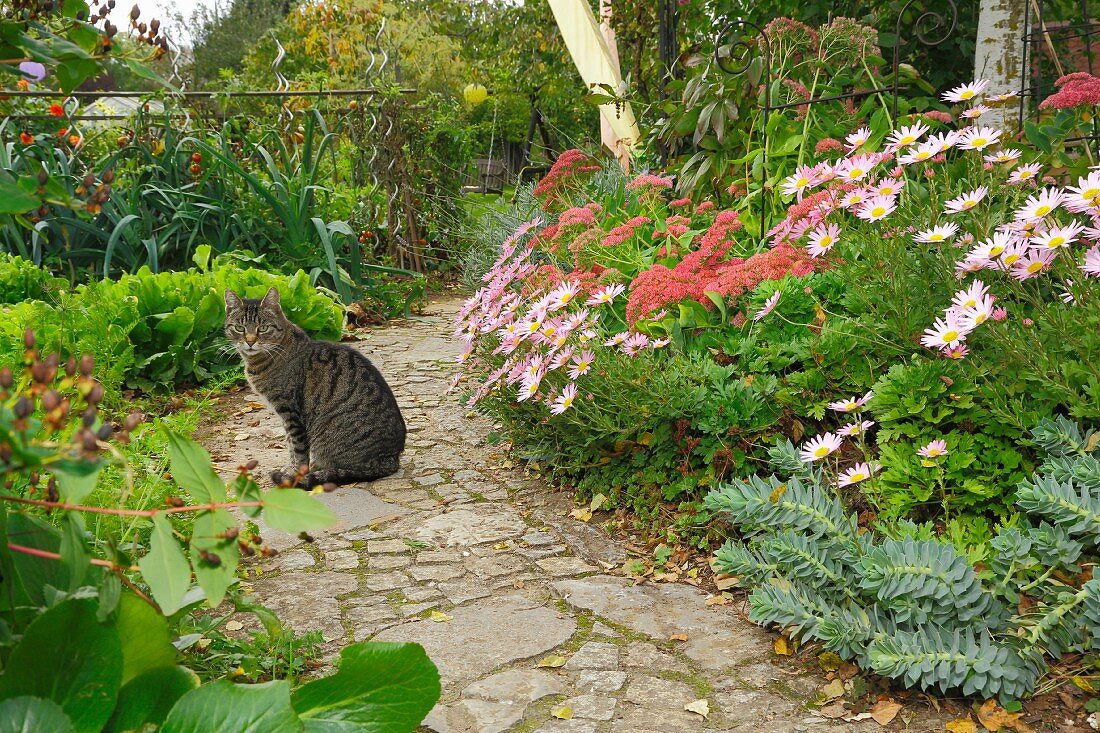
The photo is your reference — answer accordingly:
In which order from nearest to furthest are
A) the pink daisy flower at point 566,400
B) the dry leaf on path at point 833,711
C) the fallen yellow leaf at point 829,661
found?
1. the dry leaf on path at point 833,711
2. the fallen yellow leaf at point 829,661
3. the pink daisy flower at point 566,400

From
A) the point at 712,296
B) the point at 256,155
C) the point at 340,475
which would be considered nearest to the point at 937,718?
the point at 712,296

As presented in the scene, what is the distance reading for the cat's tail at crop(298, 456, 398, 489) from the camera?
4129 mm

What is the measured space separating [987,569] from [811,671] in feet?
1.79

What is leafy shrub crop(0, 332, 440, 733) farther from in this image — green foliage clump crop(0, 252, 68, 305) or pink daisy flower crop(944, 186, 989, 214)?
green foliage clump crop(0, 252, 68, 305)

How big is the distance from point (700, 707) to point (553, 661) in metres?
0.46

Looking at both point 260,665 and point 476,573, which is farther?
point 476,573

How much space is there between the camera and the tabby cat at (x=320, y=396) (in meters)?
4.30

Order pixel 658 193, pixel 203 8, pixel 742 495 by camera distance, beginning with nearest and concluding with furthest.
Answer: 1. pixel 742 495
2. pixel 658 193
3. pixel 203 8

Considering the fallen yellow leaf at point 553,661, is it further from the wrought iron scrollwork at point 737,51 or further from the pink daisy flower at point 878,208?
the wrought iron scrollwork at point 737,51

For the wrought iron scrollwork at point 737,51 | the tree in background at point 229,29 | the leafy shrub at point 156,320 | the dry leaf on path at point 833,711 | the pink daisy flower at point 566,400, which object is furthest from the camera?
the tree in background at point 229,29

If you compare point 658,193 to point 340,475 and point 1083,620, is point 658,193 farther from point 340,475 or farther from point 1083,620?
point 1083,620

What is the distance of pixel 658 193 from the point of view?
5.12 m

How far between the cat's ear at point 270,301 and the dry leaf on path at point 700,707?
9.99 ft

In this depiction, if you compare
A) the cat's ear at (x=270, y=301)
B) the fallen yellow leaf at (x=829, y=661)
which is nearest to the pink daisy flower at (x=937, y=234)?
the fallen yellow leaf at (x=829, y=661)
